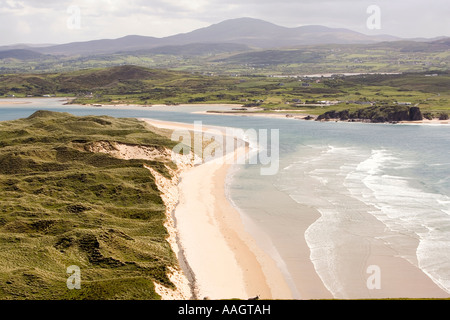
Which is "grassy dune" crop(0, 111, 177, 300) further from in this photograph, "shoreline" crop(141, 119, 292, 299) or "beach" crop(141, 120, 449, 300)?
"beach" crop(141, 120, 449, 300)

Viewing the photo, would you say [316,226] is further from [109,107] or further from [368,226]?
[109,107]

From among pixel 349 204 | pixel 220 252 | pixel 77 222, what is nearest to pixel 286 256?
pixel 220 252

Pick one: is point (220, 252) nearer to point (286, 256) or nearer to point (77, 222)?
point (286, 256)

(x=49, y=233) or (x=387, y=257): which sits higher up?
(x=49, y=233)

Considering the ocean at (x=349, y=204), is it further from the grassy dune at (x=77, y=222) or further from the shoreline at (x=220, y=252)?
the grassy dune at (x=77, y=222)

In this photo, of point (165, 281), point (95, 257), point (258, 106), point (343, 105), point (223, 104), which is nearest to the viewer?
point (165, 281)

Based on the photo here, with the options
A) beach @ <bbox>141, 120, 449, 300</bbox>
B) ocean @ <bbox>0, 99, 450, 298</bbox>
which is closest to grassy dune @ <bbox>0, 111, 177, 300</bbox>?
beach @ <bbox>141, 120, 449, 300</bbox>

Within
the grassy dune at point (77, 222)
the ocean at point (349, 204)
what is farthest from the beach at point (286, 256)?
the grassy dune at point (77, 222)

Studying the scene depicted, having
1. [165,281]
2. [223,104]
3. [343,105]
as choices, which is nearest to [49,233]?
→ [165,281]
